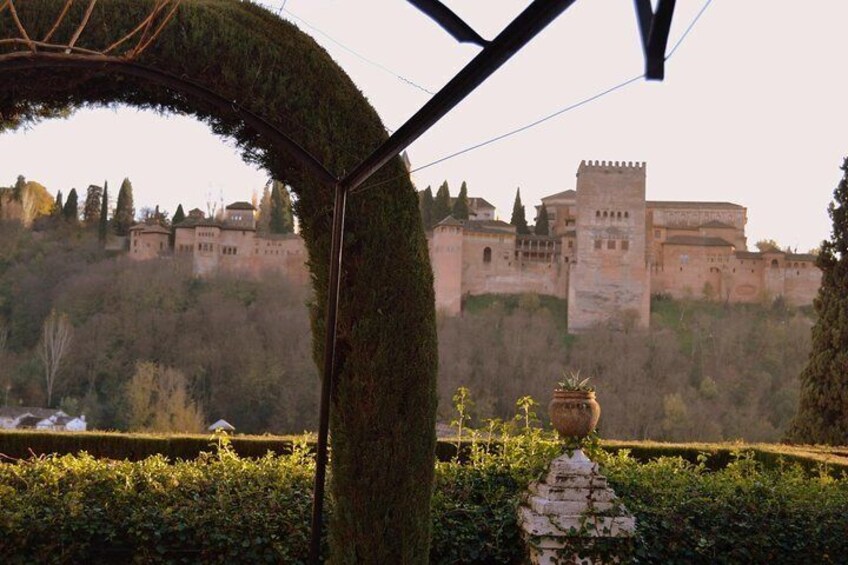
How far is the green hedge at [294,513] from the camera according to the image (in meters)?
4.52

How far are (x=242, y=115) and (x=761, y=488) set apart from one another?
3.87 m

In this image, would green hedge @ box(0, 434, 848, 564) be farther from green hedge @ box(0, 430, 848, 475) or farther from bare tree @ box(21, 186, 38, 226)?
bare tree @ box(21, 186, 38, 226)

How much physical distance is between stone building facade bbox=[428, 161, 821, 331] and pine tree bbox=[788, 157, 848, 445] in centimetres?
3525

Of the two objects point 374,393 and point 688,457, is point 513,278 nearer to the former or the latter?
point 688,457

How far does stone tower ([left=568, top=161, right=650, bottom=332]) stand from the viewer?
48875 millimetres

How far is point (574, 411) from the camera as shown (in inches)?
195

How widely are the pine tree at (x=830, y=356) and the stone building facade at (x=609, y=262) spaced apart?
1388 inches

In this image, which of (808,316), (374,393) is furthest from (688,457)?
(808,316)

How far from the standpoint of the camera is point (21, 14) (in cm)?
371

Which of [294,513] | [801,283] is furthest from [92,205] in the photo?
[294,513]

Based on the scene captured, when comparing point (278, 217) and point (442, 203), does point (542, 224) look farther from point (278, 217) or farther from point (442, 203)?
point (278, 217)

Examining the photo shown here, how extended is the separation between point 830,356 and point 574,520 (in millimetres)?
9406

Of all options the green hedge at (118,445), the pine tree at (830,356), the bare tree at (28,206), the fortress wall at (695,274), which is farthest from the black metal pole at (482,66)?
the bare tree at (28,206)

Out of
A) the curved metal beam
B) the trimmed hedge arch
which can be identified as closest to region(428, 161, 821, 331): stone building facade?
the trimmed hedge arch
